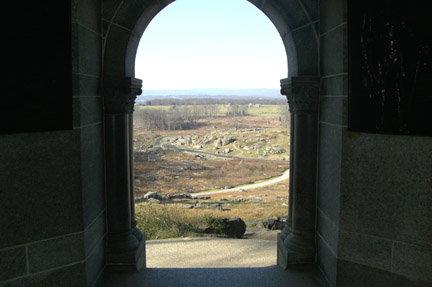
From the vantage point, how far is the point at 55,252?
3.44 meters

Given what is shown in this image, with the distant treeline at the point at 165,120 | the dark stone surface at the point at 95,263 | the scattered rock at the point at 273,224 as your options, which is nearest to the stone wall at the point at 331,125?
the dark stone surface at the point at 95,263

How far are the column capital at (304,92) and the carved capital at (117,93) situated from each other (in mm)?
2049

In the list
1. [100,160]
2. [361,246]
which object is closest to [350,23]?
[361,246]

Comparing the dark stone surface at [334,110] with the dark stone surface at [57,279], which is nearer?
the dark stone surface at [57,279]

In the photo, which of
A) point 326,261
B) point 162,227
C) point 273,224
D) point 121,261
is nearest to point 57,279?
point 121,261

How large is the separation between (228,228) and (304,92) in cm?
485

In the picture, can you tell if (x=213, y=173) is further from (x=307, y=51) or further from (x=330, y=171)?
(x=330, y=171)

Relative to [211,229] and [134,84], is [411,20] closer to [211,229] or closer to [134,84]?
[134,84]

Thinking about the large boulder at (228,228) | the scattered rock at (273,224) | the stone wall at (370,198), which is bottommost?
the scattered rock at (273,224)

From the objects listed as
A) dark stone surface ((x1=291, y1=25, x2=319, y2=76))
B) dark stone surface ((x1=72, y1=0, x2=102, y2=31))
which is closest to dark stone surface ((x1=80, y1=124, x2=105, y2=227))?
dark stone surface ((x1=72, y1=0, x2=102, y2=31))

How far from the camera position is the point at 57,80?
132 inches

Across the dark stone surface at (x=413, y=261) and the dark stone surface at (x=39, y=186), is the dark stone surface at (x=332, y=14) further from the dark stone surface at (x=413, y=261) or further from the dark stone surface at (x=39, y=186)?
the dark stone surface at (x=39, y=186)

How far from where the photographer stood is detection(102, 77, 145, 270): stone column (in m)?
4.33

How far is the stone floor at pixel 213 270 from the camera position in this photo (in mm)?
4203
